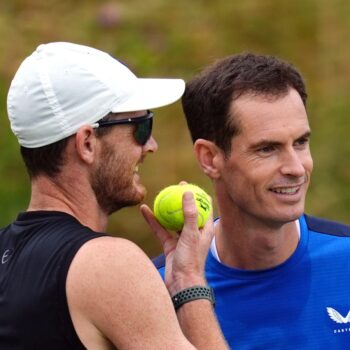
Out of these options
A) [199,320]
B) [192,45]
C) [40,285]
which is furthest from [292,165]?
[192,45]

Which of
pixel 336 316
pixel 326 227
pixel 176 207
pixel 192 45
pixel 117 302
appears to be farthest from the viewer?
pixel 192 45

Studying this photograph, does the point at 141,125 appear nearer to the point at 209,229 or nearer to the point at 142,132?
the point at 142,132

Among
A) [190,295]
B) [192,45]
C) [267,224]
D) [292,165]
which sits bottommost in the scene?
[192,45]

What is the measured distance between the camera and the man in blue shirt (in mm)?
4434

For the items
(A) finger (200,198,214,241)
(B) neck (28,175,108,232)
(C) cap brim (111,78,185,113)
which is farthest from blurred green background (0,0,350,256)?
(B) neck (28,175,108,232)

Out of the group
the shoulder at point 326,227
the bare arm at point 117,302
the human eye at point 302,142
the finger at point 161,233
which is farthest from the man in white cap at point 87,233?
the shoulder at point 326,227

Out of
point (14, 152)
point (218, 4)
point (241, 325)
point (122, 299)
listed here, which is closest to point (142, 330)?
point (122, 299)

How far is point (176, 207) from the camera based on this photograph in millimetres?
4324

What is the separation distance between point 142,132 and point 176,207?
1.62ft

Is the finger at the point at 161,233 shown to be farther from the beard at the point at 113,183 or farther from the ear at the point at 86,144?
the ear at the point at 86,144

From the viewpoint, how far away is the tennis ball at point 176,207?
4305mm

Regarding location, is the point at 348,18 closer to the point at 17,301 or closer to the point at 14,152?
the point at 14,152

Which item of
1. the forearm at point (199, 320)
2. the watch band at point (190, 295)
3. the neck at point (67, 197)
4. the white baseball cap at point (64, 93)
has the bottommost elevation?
the forearm at point (199, 320)

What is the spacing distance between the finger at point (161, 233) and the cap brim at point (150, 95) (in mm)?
541
